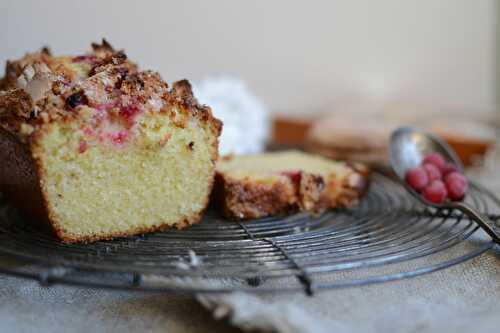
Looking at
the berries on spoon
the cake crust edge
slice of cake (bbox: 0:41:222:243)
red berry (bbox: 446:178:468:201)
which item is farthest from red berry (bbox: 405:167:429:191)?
slice of cake (bbox: 0:41:222:243)

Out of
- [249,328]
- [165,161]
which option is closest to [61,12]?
[165,161]

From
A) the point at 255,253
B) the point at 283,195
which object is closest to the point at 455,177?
the point at 283,195

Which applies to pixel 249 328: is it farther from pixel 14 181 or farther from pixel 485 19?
pixel 485 19

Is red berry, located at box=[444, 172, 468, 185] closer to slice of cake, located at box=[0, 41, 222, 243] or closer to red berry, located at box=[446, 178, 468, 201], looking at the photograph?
red berry, located at box=[446, 178, 468, 201]

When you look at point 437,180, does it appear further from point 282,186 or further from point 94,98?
point 94,98

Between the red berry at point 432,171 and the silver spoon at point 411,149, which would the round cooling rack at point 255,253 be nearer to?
the red berry at point 432,171

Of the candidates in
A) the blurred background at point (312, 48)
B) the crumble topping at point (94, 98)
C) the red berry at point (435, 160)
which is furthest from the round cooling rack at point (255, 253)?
the blurred background at point (312, 48)
